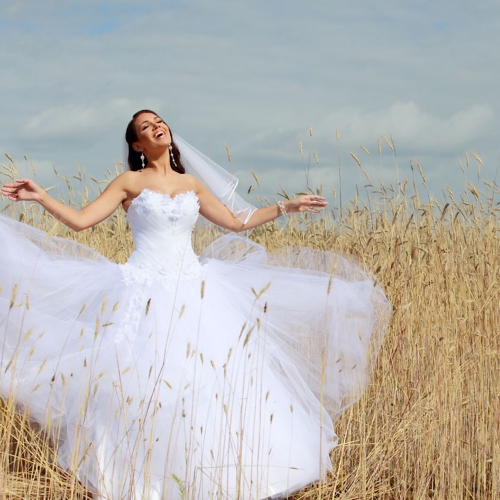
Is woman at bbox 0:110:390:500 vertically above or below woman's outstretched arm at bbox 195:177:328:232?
below

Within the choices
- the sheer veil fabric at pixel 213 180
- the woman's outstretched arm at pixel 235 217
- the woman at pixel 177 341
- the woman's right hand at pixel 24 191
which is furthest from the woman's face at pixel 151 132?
the woman's right hand at pixel 24 191

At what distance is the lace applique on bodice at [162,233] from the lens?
3279 mm

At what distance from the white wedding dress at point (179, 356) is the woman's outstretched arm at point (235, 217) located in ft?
0.59

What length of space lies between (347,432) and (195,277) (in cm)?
104

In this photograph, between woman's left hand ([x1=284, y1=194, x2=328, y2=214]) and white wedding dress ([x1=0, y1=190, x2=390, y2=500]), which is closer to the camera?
white wedding dress ([x1=0, y1=190, x2=390, y2=500])

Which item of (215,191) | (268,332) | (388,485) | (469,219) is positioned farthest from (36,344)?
(469,219)

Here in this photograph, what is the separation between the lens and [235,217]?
3.79m

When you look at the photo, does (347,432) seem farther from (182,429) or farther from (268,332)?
(182,429)

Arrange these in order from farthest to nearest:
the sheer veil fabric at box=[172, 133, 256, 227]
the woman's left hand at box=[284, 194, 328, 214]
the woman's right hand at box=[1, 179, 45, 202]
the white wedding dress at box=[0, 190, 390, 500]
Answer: the sheer veil fabric at box=[172, 133, 256, 227] < the woman's left hand at box=[284, 194, 328, 214] < the woman's right hand at box=[1, 179, 45, 202] < the white wedding dress at box=[0, 190, 390, 500]

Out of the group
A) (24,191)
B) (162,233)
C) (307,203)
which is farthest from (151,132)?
(307,203)

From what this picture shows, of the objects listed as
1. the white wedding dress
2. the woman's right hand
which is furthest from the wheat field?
the woman's right hand

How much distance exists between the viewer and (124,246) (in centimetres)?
510

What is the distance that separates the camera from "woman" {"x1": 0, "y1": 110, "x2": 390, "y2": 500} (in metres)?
2.70

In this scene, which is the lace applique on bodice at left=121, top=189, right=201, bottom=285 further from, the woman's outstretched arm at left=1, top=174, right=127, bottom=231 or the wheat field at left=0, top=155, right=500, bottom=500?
the wheat field at left=0, top=155, right=500, bottom=500
